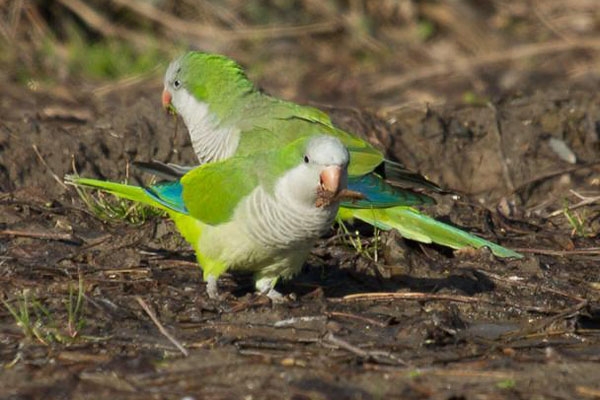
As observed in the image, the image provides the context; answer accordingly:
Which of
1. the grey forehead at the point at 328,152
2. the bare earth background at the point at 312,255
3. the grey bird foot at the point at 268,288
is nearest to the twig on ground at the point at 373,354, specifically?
the bare earth background at the point at 312,255

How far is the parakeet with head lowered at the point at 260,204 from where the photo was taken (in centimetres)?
496

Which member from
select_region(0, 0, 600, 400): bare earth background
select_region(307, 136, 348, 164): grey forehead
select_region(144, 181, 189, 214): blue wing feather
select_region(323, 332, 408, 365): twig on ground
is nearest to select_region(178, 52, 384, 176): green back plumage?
select_region(0, 0, 600, 400): bare earth background

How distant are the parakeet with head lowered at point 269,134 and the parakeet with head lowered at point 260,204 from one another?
2.35ft

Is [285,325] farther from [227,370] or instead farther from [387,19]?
[387,19]

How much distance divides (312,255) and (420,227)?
622mm

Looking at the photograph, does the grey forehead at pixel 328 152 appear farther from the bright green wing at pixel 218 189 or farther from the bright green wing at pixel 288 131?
the bright green wing at pixel 288 131

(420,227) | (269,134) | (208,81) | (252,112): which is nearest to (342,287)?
(420,227)

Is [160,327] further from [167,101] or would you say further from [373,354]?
[167,101]

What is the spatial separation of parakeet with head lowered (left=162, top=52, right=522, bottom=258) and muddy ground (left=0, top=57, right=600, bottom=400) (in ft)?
0.57

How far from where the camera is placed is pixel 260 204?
525 centimetres

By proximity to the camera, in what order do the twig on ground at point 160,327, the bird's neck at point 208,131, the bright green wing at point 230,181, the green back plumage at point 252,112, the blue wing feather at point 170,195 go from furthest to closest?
the bird's neck at point 208,131 < the green back plumage at point 252,112 < the blue wing feather at point 170,195 < the bright green wing at point 230,181 < the twig on ground at point 160,327

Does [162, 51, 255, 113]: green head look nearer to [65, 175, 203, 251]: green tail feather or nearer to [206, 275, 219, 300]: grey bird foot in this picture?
[65, 175, 203, 251]: green tail feather

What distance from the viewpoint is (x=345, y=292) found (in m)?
6.03

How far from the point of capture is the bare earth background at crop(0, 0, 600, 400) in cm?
462
